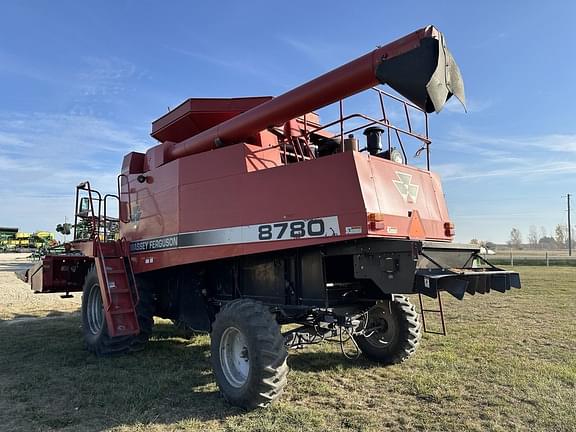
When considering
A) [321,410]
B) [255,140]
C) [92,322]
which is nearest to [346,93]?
[255,140]

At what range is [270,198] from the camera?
530 cm

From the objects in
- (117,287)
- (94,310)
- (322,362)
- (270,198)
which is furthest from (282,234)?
(94,310)

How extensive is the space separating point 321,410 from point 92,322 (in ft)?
16.3

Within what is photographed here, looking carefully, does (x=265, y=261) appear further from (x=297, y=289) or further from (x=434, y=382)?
(x=434, y=382)

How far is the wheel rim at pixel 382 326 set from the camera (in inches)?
271

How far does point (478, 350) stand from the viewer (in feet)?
24.6

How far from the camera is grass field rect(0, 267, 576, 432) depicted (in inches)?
182

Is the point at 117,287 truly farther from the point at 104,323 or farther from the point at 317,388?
the point at 317,388

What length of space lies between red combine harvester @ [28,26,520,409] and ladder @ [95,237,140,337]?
22mm

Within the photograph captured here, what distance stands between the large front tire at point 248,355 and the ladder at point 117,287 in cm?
219

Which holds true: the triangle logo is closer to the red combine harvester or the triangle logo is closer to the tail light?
the red combine harvester

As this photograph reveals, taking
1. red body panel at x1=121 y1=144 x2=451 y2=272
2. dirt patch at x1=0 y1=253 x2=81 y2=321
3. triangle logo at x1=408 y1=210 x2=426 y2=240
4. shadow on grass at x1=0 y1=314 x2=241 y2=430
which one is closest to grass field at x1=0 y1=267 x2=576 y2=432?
shadow on grass at x1=0 y1=314 x2=241 y2=430

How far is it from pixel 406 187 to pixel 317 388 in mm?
2661

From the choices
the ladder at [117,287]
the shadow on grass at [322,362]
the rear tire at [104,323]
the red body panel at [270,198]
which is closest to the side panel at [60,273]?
the rear tire at [104,323]
